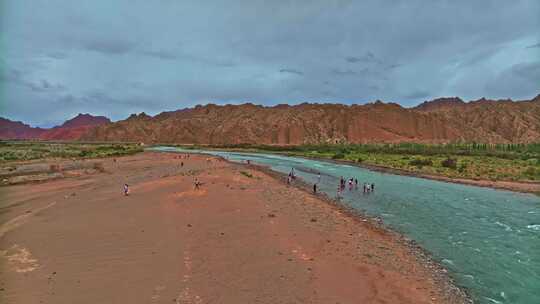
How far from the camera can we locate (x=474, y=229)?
56.5 ft

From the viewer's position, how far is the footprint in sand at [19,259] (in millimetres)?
10516

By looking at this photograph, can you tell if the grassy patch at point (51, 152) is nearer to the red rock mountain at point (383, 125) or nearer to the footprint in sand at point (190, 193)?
the footprint in sand at point (190, 193)

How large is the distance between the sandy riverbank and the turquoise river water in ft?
5.30

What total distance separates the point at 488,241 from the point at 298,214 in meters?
8.86

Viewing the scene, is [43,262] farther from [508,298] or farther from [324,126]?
[324,126]

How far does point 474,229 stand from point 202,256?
45.2 ft

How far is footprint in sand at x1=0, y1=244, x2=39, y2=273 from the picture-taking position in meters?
10.5

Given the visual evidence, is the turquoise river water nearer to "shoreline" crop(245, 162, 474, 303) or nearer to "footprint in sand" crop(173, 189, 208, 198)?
"shoreline" crop(245, 162, 474, 303)

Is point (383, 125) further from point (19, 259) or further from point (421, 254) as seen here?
point (19, 259)

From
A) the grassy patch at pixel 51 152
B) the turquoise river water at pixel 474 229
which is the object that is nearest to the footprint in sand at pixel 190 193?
the turquoise river water at pixel 474 229

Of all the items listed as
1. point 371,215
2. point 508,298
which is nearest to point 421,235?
point 371,215

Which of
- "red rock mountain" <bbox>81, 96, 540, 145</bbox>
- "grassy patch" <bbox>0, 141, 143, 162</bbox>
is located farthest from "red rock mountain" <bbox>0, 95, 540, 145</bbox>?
"grassy patch" <bbox>0, 141, 143, 162</bbox>

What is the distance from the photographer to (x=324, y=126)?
6841 inches

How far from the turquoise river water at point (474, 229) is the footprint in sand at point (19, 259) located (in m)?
13.3
